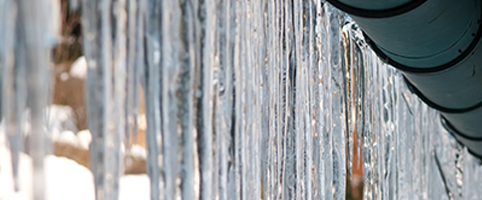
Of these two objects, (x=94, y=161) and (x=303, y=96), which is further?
(x=303, y=96)

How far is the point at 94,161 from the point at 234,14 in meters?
0.19

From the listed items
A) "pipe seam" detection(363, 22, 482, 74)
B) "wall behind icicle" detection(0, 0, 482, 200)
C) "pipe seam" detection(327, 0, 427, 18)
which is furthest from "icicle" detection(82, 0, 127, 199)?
"pipe seam" detection(363, 22, 482, 74)

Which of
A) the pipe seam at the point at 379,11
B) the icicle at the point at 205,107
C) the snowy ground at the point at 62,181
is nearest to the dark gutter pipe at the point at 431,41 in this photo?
the pipe seam at the point at 379,11

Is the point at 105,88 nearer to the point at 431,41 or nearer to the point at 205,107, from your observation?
the point at 205,107

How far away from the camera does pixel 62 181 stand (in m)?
1.44

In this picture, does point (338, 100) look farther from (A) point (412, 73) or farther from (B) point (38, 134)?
(B) point (38, 134)

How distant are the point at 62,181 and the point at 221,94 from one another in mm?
1225

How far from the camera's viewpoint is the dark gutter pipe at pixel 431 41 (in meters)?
0.44

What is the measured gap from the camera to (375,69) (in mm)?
750

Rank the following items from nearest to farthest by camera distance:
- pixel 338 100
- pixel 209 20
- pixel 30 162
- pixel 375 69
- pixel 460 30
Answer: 1. pixel 30 162
2. pixel 209 20
3. pixel 460 30
4. pixel 338 100
5. pixel 375 69

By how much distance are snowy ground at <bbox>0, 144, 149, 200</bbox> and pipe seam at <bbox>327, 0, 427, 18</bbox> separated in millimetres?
254

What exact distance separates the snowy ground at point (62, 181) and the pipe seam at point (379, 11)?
0.83 feet

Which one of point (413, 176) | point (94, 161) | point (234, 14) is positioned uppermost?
point (234, 14)

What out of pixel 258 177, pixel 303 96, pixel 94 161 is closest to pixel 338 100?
pixel 303 96
